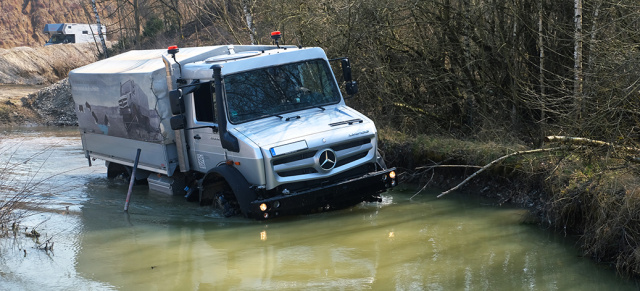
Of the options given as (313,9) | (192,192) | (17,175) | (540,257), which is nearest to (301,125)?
(192,192)

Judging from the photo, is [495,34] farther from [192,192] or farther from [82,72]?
[82,72]

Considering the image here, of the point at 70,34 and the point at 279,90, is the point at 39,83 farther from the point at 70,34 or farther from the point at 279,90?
the point at 279,90

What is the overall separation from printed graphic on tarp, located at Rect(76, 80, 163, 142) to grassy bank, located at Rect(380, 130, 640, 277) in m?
4.43

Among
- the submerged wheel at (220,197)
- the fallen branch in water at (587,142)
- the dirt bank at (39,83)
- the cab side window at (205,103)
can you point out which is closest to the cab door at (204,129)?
the cab side window at (205,103)

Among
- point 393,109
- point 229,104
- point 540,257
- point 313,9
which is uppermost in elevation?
point 313,9

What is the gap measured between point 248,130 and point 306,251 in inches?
82.4

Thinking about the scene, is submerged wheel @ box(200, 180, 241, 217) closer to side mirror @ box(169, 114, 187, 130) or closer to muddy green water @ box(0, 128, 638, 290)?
muddy green water @ box(0, 128, 638, 290)

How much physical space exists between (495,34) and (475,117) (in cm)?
170

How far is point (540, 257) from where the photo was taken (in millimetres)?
7969

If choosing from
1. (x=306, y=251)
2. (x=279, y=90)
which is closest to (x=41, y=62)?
(x=279, y=90)

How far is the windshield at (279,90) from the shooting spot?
10070 millimetres

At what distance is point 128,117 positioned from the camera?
1188 centimetres

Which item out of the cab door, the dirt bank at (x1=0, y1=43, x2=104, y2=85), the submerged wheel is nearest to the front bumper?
the submerged wheel

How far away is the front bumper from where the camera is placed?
363 inches
